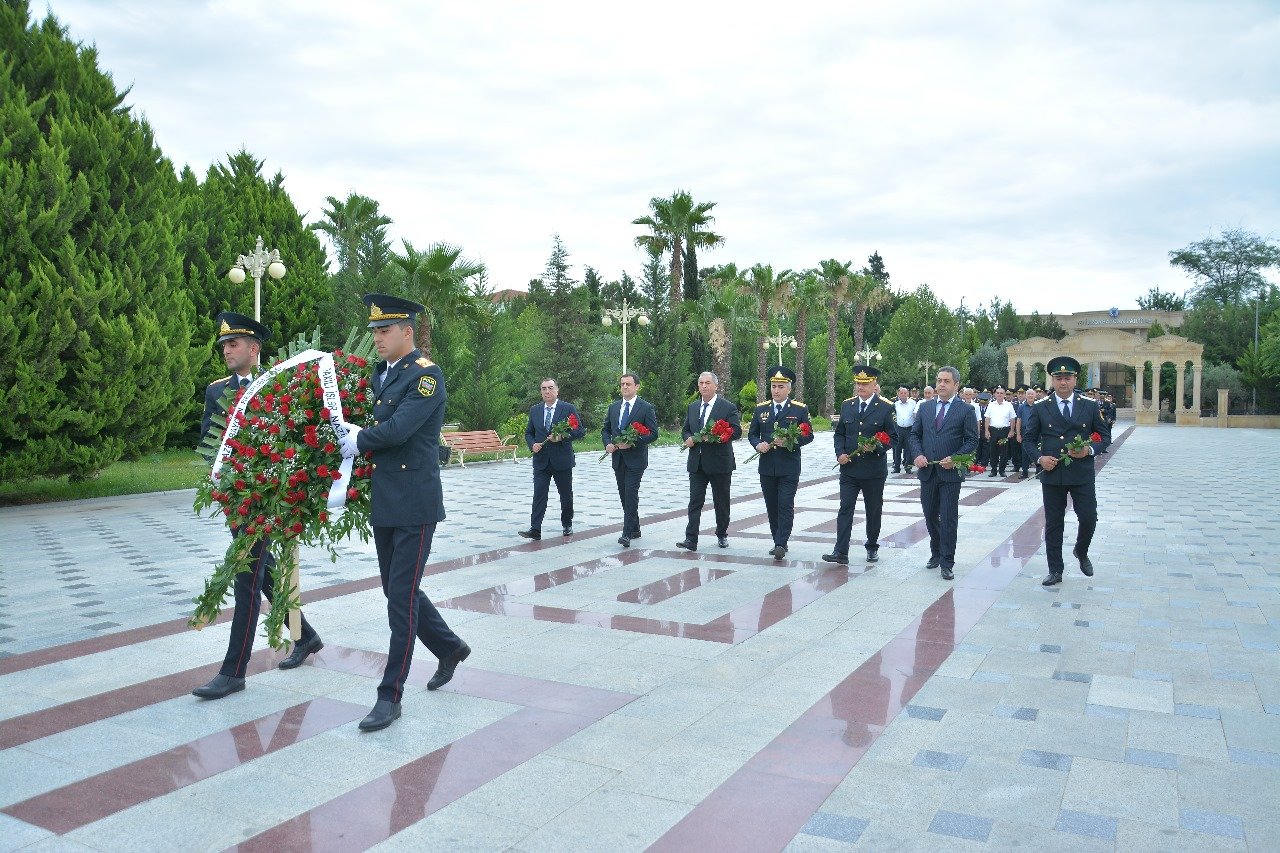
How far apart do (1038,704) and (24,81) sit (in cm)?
1739

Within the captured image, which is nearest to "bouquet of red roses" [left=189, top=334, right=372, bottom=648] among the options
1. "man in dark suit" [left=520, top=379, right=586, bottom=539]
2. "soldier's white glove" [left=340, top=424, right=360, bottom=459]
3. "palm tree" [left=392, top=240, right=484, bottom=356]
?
"soldier's white glove" [left=340, top=424, right=360, bottom=459]

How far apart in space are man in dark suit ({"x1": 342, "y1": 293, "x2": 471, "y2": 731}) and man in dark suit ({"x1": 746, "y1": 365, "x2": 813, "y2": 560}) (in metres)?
5.60

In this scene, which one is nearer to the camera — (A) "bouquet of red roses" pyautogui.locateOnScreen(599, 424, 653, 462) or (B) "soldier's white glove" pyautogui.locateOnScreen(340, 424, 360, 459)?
(B) "soldier's white glove" pyautogui.locateOnScreen(340, 424, 360, 459)

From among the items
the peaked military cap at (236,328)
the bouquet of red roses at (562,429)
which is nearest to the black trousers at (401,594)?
A: the peaked military cap at (236,328)

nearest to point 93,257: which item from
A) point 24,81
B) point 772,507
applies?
point 24,81

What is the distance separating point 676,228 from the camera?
143ft

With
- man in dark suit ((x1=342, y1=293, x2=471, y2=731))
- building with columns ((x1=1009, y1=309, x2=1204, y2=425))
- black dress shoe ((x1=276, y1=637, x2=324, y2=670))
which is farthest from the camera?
building with columns ((x1=1009, y1=309, x2=1204, y2=425))

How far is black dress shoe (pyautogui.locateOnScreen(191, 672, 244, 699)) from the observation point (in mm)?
5418

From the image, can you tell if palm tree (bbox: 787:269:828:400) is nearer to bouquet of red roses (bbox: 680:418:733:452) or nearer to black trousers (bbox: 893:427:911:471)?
black trousers (bbox: 893:427:911:471)

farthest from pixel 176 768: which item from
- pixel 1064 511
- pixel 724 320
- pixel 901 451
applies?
pixel 724 320

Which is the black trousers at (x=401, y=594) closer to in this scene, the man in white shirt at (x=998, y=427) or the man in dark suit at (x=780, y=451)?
the man in dark suit at (x=780, y=451)

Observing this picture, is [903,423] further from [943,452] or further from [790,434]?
[943,452]

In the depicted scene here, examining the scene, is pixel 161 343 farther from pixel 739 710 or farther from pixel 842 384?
pixel 842 384

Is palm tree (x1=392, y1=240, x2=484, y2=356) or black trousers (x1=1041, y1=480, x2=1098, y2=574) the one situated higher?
palm tree (x1=392, y1=240, x2=484, y2=356)
